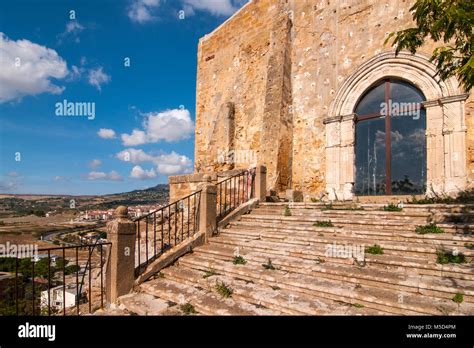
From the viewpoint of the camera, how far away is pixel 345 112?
30.1ft

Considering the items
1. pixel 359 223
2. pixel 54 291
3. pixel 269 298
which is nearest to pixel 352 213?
pixel 359 223

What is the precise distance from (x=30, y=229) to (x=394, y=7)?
58.9m

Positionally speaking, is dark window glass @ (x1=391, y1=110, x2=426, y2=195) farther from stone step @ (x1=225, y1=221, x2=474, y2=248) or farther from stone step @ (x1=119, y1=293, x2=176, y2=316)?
stone step @ (x1=119, y1=293, x2=176, y2=316)

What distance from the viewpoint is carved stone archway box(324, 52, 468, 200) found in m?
6.95

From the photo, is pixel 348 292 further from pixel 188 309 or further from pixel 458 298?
pixel 188 309

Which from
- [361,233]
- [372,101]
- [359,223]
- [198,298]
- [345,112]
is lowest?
[198,298]

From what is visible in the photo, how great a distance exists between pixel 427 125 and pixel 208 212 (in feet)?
20.7

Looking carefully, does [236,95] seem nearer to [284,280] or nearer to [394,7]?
[394,7]

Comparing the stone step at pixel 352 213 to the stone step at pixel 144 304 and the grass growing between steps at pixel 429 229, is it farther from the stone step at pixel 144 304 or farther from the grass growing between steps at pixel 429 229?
the stone step at pixel 144 304

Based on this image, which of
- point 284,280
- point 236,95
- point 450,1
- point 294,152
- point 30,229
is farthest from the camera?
point 30,229

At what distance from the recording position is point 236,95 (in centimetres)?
1298

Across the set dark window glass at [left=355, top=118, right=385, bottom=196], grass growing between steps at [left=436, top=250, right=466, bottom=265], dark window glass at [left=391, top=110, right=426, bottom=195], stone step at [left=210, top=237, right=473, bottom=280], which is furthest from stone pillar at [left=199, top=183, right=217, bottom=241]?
dark window glass at [left=391, top=110, right=426, bottom=195]
